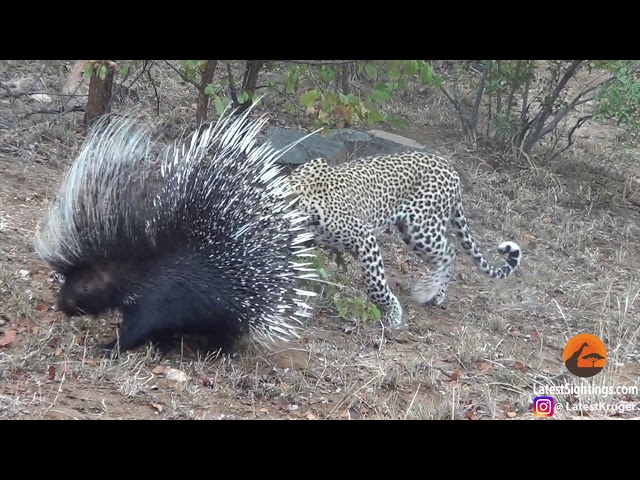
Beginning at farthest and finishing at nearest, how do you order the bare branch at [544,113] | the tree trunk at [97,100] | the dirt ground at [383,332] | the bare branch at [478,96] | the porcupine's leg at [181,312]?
the bare branch at [478,96] → the bare branch at [544,113] → the tree trunk at [97,100] → the porcupine's leg at [181,312] → the dirt ground at [383,332]

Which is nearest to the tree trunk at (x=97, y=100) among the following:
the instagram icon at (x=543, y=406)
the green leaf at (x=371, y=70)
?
the green leaf at (x=371, y=70)

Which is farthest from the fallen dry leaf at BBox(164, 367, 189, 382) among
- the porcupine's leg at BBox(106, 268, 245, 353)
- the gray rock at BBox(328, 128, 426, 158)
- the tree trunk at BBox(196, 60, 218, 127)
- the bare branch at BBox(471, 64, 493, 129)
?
the bare branch at BBox(471, 64, 493, 129)

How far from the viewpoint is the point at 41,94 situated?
6293mm

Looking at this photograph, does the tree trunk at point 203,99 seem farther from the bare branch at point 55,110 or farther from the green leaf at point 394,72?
the green leaf at point 394,72

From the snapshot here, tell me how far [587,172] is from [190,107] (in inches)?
143

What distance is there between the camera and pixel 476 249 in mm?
5148

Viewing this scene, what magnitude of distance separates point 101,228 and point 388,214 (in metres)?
1.80

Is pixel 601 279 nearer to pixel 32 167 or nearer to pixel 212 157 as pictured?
pixel 212 157

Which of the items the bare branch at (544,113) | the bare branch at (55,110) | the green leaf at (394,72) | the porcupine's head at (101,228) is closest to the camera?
the porcupine's head at (101,228)

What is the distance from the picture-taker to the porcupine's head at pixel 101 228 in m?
3.51

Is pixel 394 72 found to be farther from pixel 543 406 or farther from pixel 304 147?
pixel 304 147

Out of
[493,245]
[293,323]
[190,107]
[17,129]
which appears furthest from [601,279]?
[17,129]

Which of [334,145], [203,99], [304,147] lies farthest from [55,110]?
[334,145]

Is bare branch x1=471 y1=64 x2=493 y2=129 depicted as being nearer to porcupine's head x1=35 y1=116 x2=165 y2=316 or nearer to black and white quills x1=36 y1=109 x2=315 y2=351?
black and white quills x1=36 y1=109 x2=315 y2=351
